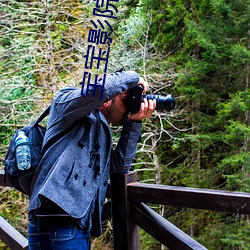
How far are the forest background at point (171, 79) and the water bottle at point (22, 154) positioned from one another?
3.19m

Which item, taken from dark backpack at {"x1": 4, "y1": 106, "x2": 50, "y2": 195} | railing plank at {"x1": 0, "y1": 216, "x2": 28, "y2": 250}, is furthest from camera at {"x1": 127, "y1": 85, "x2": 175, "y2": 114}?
railing plank at {"x1": 0, "y1": 216, "x2": 28, "y2": 250}

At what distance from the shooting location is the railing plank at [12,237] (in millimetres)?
1693

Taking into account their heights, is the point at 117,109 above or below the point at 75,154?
above

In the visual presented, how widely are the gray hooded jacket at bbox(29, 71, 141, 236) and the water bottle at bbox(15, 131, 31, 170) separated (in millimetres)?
35

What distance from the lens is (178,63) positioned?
16.1 feet

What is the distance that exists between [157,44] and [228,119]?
145cm

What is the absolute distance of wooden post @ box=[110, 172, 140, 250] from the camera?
142cm

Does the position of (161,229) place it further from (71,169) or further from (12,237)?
(12,237)

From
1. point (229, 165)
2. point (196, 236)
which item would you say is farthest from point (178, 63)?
point (196, 236)

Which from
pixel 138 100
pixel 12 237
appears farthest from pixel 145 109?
pixel 12 237

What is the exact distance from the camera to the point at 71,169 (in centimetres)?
101

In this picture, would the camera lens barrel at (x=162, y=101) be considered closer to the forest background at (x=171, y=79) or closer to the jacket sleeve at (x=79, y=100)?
the jacket sleeve at (x=79, y=100)

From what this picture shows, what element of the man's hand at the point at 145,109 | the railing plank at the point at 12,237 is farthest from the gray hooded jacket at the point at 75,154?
the railing plank at the point at 12,237

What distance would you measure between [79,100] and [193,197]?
19.5 inches
